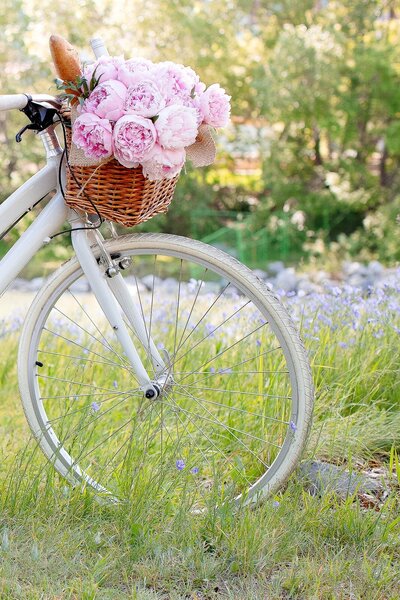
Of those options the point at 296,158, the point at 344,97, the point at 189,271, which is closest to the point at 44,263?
the point at 189,271

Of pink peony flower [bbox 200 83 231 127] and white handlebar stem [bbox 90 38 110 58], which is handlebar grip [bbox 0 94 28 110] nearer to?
white handlebar stem [bbox 90 38 110 58]

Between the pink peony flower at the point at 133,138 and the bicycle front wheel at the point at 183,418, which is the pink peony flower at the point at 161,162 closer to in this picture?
the pink peony flower at the point at 133,138

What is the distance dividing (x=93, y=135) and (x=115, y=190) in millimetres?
155

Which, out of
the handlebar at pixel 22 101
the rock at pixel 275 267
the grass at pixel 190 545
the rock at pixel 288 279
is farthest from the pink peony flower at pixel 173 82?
the rock at pixel 275 267

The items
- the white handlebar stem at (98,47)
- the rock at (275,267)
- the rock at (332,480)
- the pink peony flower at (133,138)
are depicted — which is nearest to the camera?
the pink peony flower at (133,138)

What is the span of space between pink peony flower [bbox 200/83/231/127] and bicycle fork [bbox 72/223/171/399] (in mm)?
442

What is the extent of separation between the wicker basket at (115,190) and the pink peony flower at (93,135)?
0.06 metres

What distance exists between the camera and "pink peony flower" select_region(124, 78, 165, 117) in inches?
77.0

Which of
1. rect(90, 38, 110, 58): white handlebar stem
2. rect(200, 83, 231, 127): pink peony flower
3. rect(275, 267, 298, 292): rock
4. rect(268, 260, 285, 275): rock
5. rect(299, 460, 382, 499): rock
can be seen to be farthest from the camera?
rect(268, 260, 285, 275): rock

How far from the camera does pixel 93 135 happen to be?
1955 millimetres

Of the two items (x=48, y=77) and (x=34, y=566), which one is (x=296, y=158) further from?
(x=34, y=566)

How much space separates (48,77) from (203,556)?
1097 cm

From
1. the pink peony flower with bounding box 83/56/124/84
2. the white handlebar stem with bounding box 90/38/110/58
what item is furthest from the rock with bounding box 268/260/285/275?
the pink peony flower with bounding box 83/56/124/84

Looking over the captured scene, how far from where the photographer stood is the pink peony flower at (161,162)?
197cm
